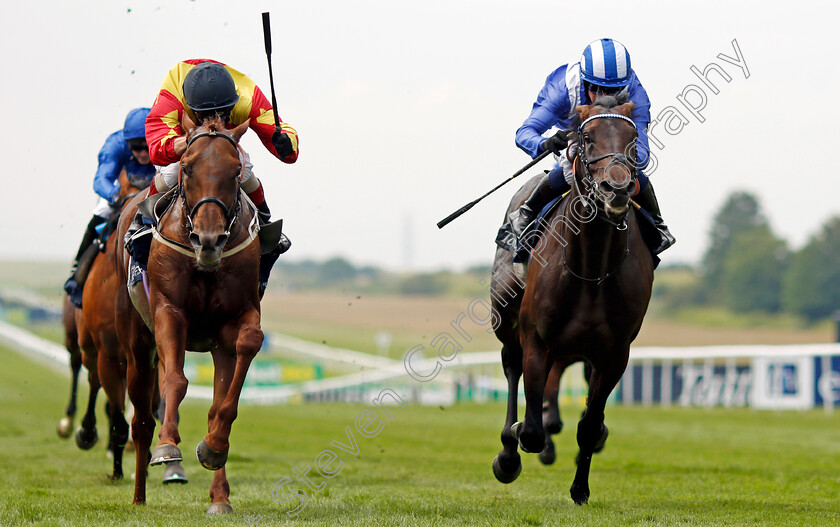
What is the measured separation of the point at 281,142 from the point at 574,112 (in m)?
1.91

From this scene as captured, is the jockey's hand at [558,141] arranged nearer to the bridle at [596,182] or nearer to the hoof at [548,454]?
the bridle at [596,182]

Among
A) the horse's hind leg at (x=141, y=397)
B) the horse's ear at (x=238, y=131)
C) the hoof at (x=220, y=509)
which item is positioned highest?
the horse's ear at (x=238, y=131)

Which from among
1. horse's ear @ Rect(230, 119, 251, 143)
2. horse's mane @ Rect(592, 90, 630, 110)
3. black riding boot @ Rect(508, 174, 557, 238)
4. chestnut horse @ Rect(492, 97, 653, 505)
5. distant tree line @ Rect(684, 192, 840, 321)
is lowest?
chestnut horse @ Rect(492, 97, 653, 505)

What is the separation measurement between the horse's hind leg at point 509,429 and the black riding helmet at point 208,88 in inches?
111

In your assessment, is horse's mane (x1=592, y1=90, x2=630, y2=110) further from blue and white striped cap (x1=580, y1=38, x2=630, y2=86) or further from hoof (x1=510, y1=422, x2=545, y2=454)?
hoof (x1=510, y1=422, x2=545, y2=454)

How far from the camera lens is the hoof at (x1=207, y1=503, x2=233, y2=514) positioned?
235 inches

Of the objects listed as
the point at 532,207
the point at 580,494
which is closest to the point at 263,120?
the point at 532,207

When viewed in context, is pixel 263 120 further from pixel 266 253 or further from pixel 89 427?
pixel 89 427

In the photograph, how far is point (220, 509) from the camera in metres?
5.99

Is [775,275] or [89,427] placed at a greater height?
[775,275]

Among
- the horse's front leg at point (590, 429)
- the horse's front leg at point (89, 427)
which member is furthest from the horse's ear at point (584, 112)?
the horse's front leg at point (89, 427)

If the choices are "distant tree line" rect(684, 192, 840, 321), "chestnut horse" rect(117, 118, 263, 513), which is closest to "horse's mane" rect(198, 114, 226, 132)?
"chestnut horse" rect(117, 118, 263, 513)

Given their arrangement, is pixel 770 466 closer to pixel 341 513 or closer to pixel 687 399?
pixel 341 513

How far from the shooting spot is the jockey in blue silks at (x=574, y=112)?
6332mm
